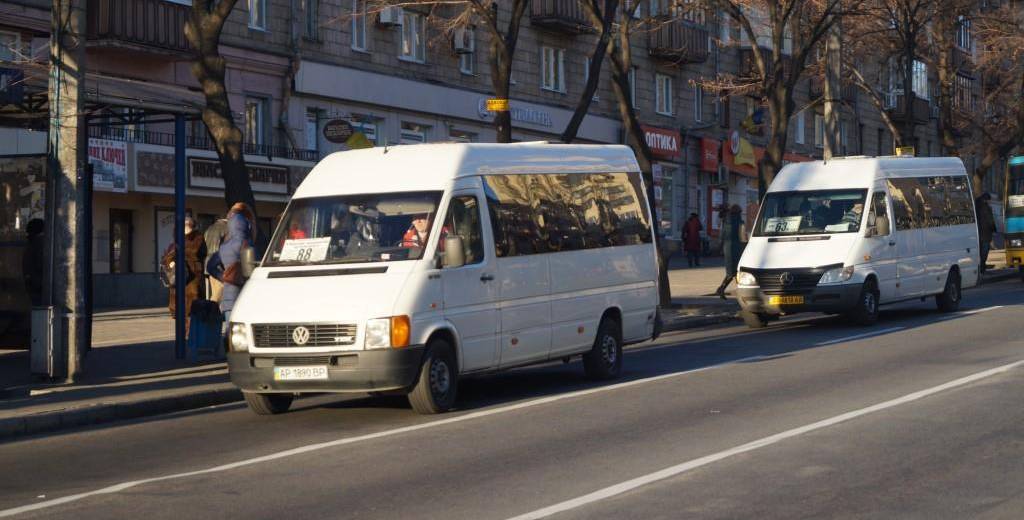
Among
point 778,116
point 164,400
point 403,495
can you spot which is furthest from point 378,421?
point 778,116

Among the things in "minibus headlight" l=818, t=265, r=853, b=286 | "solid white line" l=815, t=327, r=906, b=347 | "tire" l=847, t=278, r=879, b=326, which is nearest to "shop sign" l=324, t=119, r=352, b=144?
"minibus headlight" l=818, t=265, r=853, b=286

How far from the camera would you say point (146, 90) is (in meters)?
16.1

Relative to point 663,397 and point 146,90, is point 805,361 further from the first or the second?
point 146,90

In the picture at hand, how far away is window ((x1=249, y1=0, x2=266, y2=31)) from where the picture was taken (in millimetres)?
32969

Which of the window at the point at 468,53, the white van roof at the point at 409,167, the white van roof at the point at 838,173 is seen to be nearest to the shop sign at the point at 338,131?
the white van roof at the point at 838,173

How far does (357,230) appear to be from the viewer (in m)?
13.1

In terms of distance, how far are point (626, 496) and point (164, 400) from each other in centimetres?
680

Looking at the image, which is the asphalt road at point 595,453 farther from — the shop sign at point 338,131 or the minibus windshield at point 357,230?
the shop sign at point 338,131

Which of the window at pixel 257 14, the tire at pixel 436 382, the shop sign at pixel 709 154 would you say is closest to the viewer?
the tire at pixel 436 382

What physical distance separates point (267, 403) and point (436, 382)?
1.67 m

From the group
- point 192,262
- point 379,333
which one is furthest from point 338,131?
point 379,333

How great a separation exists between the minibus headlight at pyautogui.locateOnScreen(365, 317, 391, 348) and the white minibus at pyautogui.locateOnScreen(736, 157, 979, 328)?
10.6 meters

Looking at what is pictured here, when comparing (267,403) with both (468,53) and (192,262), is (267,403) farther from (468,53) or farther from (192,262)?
(468,53)

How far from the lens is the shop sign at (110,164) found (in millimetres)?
28906
